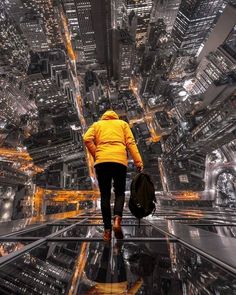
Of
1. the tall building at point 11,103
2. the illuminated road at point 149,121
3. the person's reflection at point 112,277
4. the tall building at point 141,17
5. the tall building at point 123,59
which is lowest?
the person's reflection at point 112,277

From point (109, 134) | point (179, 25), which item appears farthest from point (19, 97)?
point (109, 134)

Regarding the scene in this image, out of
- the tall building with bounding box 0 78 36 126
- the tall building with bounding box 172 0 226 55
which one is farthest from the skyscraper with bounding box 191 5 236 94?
the tall building with bounding box 0 78 36 126

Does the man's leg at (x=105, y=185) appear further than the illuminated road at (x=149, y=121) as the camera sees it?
No

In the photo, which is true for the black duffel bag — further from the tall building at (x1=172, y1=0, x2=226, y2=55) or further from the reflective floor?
the tall building at (x1=172, y1=0, x2=226, y2=55)

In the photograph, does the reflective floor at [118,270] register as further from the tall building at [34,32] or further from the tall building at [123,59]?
the tall building at [34,32]

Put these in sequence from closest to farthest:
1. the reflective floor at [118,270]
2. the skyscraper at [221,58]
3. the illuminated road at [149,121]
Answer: the reflective floor at [118,270] < the skyscraper at [221,58] < the illuminated road at [149,121]

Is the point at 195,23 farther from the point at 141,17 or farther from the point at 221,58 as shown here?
the point at 221,58

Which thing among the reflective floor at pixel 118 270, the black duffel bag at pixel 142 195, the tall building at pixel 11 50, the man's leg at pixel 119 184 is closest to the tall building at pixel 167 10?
the tall building at pixel 11 50
